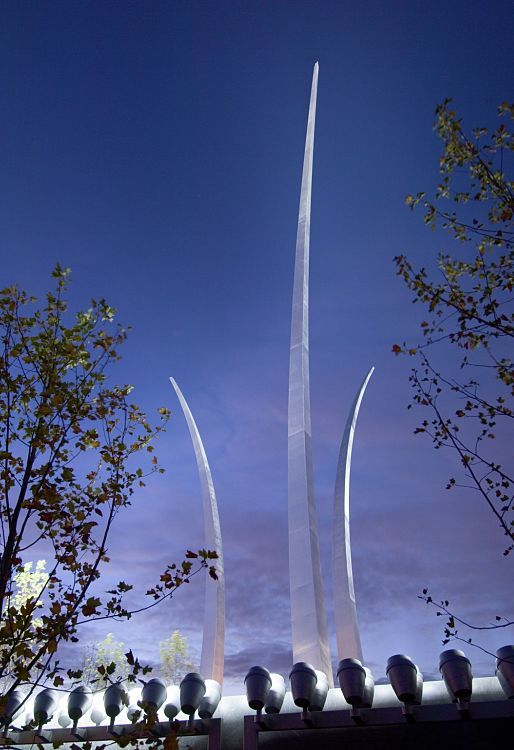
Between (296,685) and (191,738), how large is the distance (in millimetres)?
2417

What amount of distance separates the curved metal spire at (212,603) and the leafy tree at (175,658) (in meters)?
27.6

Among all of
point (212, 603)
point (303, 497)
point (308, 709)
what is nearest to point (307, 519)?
point (303, 497)

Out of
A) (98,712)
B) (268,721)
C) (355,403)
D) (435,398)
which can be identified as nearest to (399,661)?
(268,721)

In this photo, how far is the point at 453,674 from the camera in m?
6.41

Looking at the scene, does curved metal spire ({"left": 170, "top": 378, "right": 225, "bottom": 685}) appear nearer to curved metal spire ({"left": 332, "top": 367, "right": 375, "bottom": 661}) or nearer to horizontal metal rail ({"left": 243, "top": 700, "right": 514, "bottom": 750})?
curved metal spire ({"left": 332, "top": 367, "right": 375, "bottom": 661})

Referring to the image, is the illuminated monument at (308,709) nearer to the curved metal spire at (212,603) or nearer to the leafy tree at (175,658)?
the curved metal spire at (212,603)

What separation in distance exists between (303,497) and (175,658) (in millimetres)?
33229

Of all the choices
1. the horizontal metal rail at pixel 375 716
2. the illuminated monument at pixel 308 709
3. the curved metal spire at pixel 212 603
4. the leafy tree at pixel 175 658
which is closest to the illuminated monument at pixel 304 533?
the curved metal spire at pixel 212 603

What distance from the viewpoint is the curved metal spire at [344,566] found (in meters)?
13.2

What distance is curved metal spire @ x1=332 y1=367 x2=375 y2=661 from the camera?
13.2 metres

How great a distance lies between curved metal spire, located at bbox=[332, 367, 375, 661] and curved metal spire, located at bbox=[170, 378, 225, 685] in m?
2.54

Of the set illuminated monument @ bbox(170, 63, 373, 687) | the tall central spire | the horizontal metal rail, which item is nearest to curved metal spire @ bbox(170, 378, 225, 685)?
illuminated monument @ bbox(170, 63, 373, 687)

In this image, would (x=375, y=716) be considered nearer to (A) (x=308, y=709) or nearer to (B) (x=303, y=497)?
(A) (x=308, y=709)

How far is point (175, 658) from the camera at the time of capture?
4131 centimetres
